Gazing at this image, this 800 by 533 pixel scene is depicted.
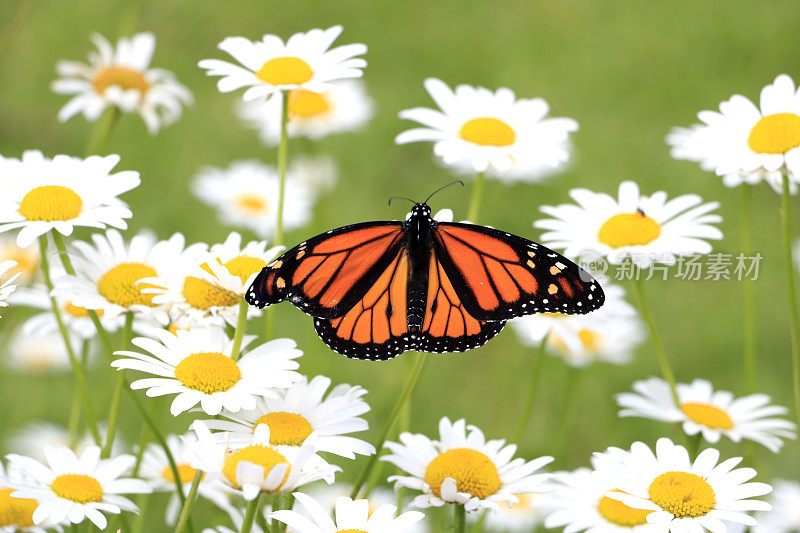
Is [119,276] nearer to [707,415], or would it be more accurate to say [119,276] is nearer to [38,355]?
[707,415]

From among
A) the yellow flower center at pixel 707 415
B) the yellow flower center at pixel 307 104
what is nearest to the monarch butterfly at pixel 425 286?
the yellow flower center at pixel 707 415

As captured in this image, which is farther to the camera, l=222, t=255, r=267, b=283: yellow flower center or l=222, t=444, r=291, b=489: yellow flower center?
l=222, t=255, r=267, b=283: yellow flower center

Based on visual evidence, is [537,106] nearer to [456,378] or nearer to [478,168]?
[478,168]

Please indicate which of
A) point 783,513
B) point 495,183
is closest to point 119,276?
point 783,513

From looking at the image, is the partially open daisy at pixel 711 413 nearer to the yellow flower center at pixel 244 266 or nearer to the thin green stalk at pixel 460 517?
the thin green stalk at pixel 460 517

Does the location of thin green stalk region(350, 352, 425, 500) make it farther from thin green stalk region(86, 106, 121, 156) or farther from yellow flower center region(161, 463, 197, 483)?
thin green stalk region(86, 106, 121, 156)

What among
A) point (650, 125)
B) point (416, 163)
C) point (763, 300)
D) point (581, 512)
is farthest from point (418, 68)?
point (581, 512)

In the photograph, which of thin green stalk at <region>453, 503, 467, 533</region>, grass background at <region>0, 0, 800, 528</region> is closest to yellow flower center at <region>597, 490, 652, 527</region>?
thin green stalk at <region>453, 503, 467, 533</region>
